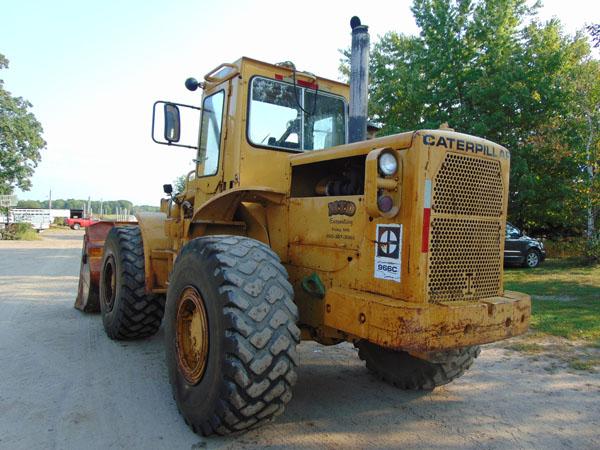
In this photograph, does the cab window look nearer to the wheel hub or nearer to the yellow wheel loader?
the yellow wheel loader

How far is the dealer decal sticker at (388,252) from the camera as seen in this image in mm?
3094

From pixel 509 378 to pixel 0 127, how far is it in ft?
104

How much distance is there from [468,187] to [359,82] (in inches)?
60.2

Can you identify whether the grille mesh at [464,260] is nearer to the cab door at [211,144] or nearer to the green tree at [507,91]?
the cab door at [211,144]

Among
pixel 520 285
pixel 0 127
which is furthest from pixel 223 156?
pixel 0 127

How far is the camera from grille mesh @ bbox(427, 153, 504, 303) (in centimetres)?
313

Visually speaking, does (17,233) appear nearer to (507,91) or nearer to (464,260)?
(507,91)

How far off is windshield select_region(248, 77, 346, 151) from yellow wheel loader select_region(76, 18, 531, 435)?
1 centimetres

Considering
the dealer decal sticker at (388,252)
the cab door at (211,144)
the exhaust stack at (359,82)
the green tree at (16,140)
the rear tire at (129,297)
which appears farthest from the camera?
the green tree at (16,140)

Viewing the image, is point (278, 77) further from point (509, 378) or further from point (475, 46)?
point (475, 46)

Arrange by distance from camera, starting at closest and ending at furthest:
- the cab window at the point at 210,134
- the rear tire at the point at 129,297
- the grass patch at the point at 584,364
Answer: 1. the cab window at the point at 210,134
2. the grass patch at the point at 584,364
3. the rear tire at the point at 129,297

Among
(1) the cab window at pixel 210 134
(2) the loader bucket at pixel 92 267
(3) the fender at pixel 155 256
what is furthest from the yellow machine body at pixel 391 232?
(2) the loader bucket at pixel 92 267

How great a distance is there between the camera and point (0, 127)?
28438 millimetres

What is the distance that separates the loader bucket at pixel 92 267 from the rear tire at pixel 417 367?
14.0 feet
